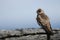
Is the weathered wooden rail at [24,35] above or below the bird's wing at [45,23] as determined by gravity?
below

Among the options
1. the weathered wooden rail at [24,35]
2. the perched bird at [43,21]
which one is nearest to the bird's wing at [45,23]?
the perched bird at [43,21]

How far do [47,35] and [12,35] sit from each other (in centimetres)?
68

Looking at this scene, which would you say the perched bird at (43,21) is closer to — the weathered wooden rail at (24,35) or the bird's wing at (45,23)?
the bird's wing at (45,23)

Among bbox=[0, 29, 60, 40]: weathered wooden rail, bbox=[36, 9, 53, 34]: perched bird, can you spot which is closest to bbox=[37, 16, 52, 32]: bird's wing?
bbox=[36, 9, 53, 34]: perched bird

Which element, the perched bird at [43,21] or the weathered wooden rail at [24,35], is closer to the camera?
the weathered wooden rail at [24,35]

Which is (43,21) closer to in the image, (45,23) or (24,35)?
(45,23)

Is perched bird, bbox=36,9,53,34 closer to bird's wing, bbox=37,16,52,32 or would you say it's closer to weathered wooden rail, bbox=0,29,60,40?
bird's wing, bbox=37,16,52,32

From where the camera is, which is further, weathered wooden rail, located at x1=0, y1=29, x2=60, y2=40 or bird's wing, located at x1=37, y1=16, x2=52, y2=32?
bird's wing, located at x1=37, y1=16, x2=52, y2=32

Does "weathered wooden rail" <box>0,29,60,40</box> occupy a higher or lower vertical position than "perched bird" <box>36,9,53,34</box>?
lower

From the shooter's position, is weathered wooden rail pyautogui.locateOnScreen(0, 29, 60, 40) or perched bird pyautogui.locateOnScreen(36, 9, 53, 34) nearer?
weathered wooden rail pyautogui.locateOnScreen(0, 29, 60, 40)

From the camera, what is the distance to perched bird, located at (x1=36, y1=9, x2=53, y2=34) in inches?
102

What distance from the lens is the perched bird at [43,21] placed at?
2584mm

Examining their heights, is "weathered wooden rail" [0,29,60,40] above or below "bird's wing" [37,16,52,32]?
below

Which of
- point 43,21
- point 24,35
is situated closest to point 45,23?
point 43,21
